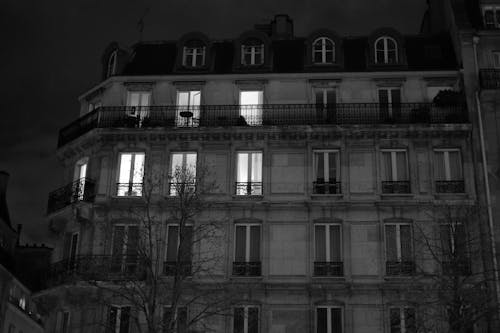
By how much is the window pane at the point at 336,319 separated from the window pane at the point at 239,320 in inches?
136

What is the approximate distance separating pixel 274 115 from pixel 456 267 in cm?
1145

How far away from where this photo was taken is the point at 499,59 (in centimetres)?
3388

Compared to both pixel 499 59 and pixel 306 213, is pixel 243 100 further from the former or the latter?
pixel 499 59

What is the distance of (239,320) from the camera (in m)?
30.3

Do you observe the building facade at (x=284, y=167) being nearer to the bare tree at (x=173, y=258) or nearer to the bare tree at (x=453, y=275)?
the bare tree at (x=173, y=258)

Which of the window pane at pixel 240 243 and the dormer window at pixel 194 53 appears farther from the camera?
the dormer window at pixel 194 53

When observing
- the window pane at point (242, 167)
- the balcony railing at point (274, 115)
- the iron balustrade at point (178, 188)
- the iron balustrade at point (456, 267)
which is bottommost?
the iron balustrade at point (456, 267)

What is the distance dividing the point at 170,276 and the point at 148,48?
12.1 m

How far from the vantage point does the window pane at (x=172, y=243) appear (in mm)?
31688

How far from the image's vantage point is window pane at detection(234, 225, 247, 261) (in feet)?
103

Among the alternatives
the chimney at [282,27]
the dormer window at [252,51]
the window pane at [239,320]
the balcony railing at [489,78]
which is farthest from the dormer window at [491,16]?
the window pane at [239,320]

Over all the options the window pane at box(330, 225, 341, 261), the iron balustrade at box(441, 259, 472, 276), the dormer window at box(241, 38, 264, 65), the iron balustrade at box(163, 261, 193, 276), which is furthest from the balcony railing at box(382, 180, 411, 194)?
the iron balustrade at box(163, 261, 193, 276)

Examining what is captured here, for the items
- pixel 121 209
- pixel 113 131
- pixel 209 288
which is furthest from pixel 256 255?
pixel 113 131

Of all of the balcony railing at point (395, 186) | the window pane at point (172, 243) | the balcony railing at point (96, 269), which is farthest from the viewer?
the balcony railing at point (395, 186)
